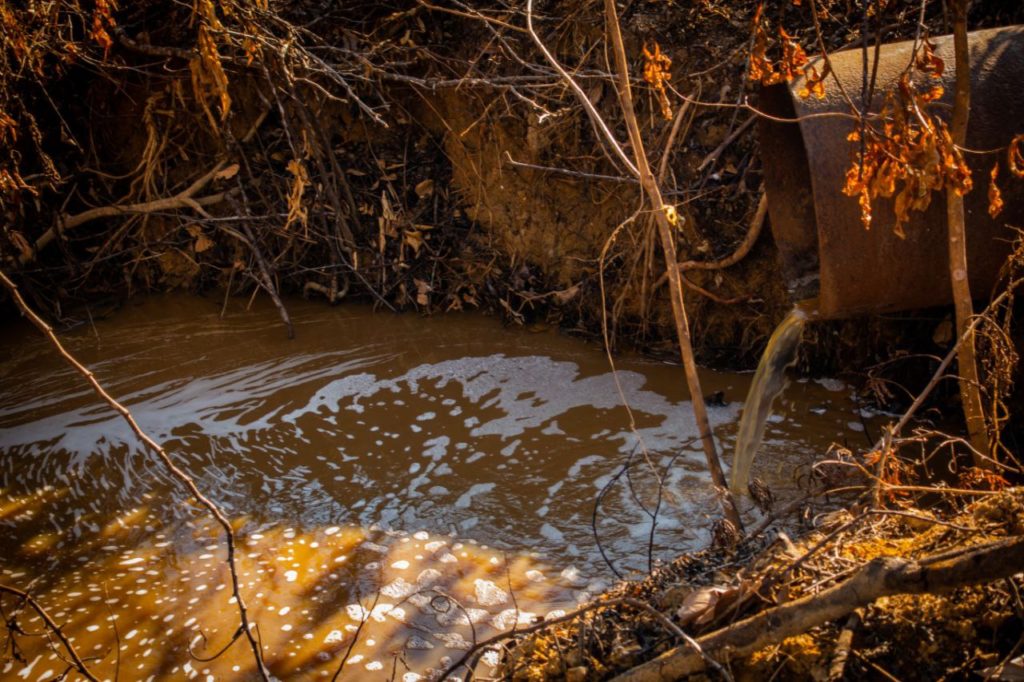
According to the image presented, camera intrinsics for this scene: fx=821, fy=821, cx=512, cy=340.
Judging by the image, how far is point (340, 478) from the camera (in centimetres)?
378

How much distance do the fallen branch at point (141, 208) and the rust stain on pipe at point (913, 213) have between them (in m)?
3.82

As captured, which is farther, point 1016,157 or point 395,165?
point 395,165

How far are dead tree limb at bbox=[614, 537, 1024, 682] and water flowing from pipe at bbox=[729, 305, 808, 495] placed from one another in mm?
1567

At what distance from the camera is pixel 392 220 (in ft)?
17.3

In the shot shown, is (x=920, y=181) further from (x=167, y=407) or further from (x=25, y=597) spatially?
(x=167, y=407)

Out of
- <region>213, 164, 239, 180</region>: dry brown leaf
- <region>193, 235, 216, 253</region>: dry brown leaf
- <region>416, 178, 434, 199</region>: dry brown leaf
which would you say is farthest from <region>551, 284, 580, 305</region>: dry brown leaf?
<region>193, 235, 216, 253</region>: dry brown leaf

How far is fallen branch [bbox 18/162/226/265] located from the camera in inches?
211

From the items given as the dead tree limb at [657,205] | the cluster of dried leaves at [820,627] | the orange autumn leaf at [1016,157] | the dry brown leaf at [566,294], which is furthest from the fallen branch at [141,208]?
the orange autumn leaf at [1016,157]

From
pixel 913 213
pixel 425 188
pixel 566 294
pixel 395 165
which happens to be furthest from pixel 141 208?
pixel 913 213

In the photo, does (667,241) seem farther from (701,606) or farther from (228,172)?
(228,172)

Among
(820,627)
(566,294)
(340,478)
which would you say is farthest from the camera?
(566,294)

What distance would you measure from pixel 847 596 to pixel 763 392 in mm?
1908

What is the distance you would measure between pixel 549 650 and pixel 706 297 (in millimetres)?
2646

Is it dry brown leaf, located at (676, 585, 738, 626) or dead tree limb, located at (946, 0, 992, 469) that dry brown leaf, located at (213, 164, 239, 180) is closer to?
dead tree limb, located at (946, 0, 992, 469)
